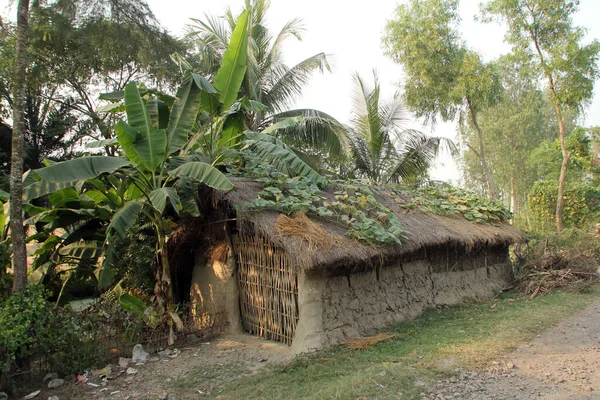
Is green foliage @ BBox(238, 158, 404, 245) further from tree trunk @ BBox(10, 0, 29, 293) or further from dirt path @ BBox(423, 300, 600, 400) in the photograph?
tree trunk @ BBox(10, 0, 29, 293)

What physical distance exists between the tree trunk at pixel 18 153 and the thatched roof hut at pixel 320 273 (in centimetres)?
270

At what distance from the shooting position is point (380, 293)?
293 inches

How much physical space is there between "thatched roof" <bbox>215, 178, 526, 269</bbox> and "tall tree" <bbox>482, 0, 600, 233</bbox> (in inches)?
307

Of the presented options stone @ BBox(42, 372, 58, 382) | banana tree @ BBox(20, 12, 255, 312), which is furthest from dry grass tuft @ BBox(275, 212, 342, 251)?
stone @ BBox(42, 372, 58, 382)

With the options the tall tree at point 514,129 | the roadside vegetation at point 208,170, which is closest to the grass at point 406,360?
the roadside vegetation at point 208,170

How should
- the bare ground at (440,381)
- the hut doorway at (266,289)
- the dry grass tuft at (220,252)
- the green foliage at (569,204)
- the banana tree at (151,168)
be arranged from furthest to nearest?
1. the green foliage at (569,204)
2. the dry grass tuft at (220,252)
3. the hut doorway at (266,289)
4. the banana tree at (151,168)
5. the bare ground at (440,381)

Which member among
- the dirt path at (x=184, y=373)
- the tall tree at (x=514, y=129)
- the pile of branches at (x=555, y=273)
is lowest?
the dirt path at (x=184, y=373)

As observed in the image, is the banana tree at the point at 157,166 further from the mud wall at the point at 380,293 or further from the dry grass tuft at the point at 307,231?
the mud wall at the point at 380,293

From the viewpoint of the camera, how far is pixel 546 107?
96.8ft

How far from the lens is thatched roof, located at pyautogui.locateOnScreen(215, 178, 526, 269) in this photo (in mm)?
6078

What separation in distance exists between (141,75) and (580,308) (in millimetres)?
13903

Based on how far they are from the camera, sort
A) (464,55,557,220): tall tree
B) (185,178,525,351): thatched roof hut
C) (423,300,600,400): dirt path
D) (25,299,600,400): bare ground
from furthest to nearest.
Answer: (464,55,557,220): tall tree
(185,178,525,351): thatched roof hut
(25,299,600,400): bare ground
(423,300,600,400): dirt path

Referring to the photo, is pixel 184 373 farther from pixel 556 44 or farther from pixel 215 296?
pixel 556 44

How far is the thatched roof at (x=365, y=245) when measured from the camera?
19.9ft
